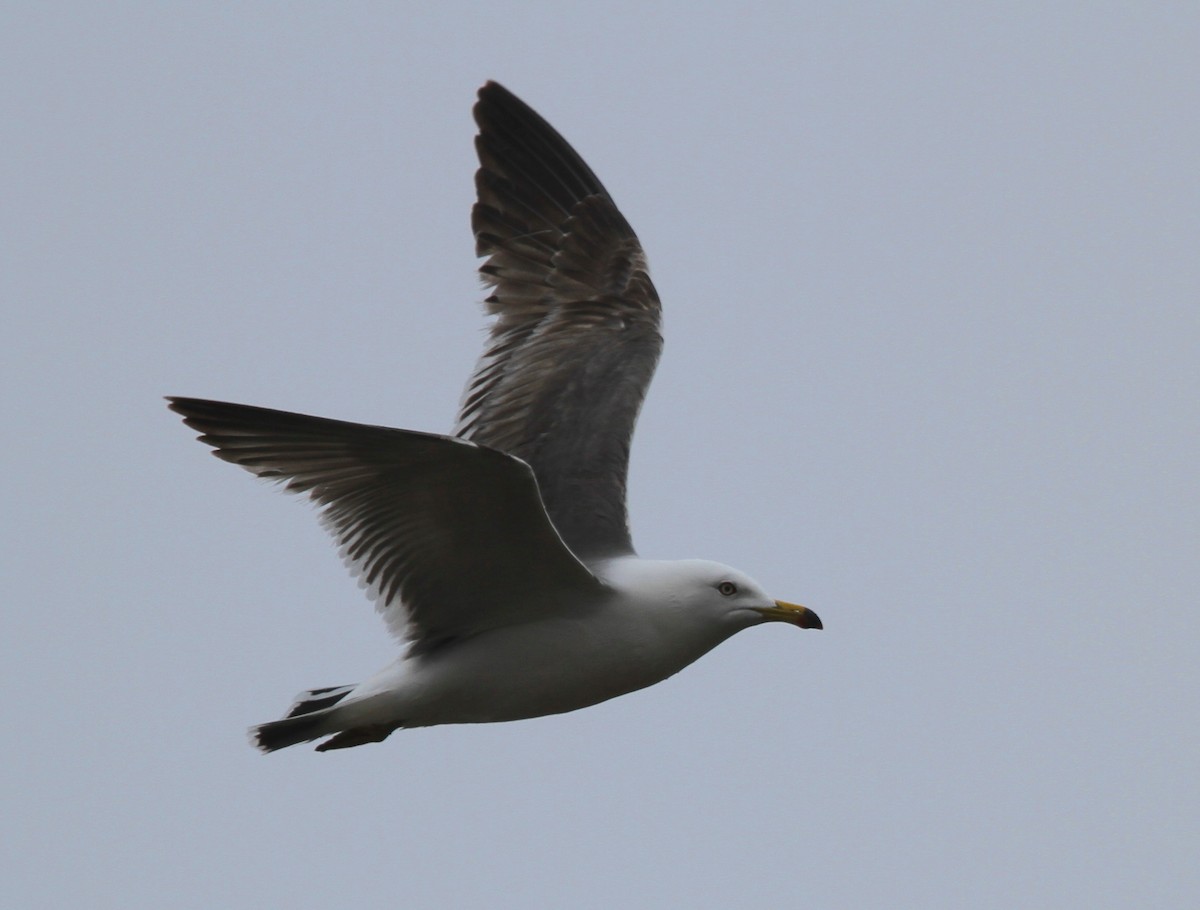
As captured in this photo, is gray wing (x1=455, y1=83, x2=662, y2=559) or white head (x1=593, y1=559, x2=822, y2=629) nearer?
white head (x1=593, y1=559, x2=822, y2=629)

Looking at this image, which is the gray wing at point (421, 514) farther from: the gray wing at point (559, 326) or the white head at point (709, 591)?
the gray wing at point (559, 326)

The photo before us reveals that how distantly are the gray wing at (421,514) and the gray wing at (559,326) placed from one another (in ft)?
2.22

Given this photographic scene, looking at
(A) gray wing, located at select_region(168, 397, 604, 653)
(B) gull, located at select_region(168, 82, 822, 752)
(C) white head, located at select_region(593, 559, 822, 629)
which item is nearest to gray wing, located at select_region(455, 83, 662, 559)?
(B) gull, located at select_region(168, 82, 822, 752)

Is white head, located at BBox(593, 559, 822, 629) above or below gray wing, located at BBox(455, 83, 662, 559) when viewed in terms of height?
below

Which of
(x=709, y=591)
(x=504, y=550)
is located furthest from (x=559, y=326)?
(x=504, y=550)

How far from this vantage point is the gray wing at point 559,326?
817 centimetres

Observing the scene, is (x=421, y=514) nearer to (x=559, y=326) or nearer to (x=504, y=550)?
(x=504, y=550)

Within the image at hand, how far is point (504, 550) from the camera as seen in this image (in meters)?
6.95

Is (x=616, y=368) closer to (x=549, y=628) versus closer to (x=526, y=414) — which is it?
(x=526, y=414)

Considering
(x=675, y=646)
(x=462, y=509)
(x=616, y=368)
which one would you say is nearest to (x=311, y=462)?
(x=462, y=509)

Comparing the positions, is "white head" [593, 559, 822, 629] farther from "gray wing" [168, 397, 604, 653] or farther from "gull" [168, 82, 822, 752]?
"gray wing" [168, 397, 604, 653]

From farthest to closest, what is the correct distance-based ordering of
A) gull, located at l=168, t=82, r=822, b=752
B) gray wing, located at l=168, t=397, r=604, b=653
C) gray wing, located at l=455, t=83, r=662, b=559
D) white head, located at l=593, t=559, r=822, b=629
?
gray wing, located at l=455, t=83, r=662, b=559 → white head, located at l=593, t=559, r=822, b=629 → gull, located at l=168, t=82, r=822, b=752 → gray wing, located at l=168, t=397, r=604, b=653

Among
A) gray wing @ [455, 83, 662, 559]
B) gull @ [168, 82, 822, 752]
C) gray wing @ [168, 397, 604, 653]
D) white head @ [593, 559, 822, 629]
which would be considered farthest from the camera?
gray wing @ [455, 83, 662, 559]

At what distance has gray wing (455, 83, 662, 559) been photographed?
8172mm
